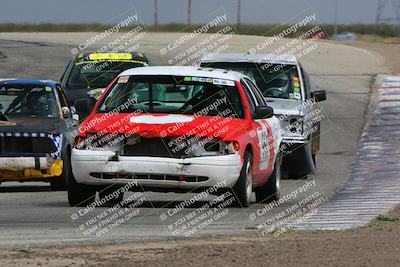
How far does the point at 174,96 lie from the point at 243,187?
1.54 metres

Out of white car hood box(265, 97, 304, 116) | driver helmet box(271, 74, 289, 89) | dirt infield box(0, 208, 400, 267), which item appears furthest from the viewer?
driver helmet box(271, 74, 289, 89)

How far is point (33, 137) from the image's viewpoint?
1452 centimetres

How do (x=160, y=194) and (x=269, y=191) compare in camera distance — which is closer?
(x=269, y=191)

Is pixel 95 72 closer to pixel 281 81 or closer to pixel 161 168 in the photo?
pixel 281 81

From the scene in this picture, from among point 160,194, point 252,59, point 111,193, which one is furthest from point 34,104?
point 252,59

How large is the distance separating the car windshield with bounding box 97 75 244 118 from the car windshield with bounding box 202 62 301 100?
4.67 meters

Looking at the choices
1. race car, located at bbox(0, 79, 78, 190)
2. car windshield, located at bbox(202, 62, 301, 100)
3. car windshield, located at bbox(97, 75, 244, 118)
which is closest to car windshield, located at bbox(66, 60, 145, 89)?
car windshield, located at bbox(202, 62, 301, 100)

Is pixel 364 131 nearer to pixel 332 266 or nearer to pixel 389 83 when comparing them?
pixel 389 83

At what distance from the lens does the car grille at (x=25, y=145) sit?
14477 mm

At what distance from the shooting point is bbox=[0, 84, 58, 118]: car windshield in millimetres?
15516

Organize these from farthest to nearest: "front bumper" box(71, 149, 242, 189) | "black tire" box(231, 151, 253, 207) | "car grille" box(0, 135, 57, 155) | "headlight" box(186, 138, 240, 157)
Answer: "car grille" box(0, 135, 57, 155)
"black tire" box(231, 151, 253, 207)
"headlight" box(186, 138, 240, 157)
"front bumper" box(71, 149, 242, 189)

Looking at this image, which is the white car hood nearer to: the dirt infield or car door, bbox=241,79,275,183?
car door, bbox=241,79,275,183

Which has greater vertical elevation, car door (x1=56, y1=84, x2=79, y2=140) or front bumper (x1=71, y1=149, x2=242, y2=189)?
front bumper (x1=71, y1=149, x2=242, y2=189)

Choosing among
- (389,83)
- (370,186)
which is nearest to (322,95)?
(370,186)
